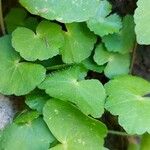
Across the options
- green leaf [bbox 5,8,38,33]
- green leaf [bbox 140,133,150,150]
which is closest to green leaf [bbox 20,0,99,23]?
green leaf [bbox 5,8,38,33]

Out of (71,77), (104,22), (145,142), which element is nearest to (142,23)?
(104,22)

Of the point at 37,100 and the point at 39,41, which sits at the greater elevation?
the point at 39,41

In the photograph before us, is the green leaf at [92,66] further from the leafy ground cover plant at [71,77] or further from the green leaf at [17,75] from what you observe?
the green leaf at [17,75]

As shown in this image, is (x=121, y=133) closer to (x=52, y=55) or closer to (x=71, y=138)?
(x=71, y=138)

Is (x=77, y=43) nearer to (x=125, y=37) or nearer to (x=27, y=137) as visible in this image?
(x=125, y=37)

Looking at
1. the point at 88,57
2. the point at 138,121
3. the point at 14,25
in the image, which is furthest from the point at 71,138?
the point at 14,25

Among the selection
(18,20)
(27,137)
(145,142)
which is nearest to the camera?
(27,137)
